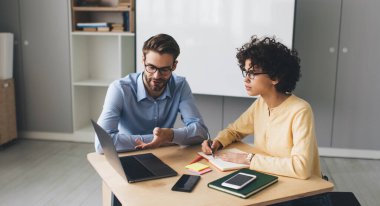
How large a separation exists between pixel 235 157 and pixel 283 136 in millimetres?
238

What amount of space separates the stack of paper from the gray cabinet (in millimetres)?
2408

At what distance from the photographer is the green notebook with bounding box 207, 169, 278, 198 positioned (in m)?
1.42

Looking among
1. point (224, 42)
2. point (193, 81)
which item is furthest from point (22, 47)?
point (224, 42)

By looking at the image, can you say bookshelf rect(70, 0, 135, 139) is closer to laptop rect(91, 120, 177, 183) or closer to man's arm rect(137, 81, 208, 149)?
man's arm rect(137, 81, 208, 149)

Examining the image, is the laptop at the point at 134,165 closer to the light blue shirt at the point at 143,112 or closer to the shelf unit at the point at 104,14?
the light blue shirt at the point at 143,112

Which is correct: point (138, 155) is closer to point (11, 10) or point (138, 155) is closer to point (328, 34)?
point (328, 34)

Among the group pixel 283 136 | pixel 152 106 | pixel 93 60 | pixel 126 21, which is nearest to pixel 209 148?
pixel 283 136

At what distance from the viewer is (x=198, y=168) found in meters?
1.67

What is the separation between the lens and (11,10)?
4176mm

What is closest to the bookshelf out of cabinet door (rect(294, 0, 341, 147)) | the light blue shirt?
cabinet door (rect(294, 0, 341, 147))

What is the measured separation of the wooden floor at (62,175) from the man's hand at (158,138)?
120 centimetres

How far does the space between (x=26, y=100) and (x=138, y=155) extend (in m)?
2.96

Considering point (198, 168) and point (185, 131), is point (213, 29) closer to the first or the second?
point (185, 131)

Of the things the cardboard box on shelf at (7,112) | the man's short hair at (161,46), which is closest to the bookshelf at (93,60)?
the cardboard box on shelf at (7,112)
